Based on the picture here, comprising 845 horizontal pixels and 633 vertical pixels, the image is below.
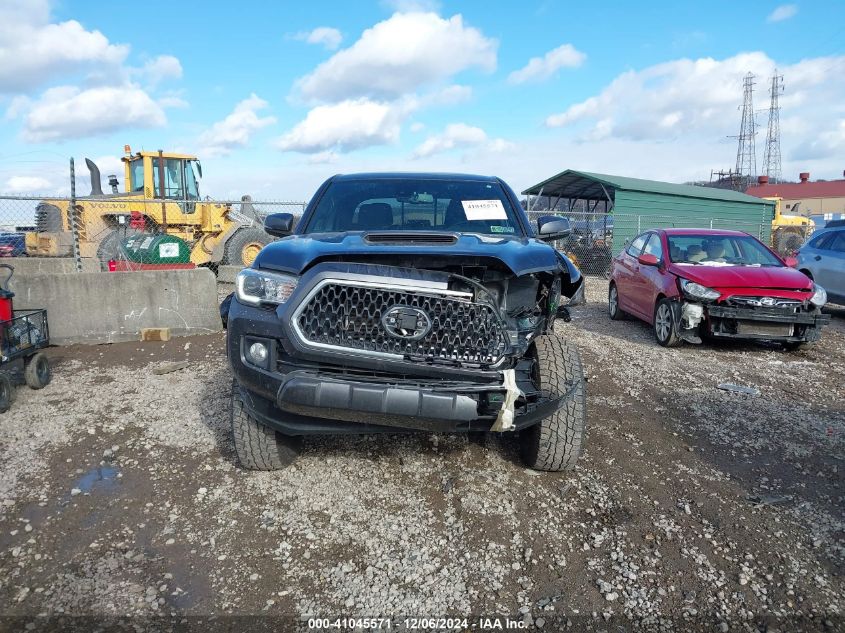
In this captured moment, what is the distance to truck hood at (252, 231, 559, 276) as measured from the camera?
2799mm

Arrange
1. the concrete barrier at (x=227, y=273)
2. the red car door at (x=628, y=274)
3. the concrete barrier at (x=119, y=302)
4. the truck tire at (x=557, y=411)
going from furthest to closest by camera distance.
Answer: the concrete barrier at (x=227, y=273)
the red car door at (x=628, y=274)
the concrete barrier at (x=119, y=302)
the truck tire at (x=557, y=411)

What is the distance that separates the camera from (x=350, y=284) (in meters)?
2.65

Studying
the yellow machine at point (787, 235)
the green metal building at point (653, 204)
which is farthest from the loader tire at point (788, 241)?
the green metal building at point (653, 204)

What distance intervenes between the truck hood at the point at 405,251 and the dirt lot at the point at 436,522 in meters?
1.33

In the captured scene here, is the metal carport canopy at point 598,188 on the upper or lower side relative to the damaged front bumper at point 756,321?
upper

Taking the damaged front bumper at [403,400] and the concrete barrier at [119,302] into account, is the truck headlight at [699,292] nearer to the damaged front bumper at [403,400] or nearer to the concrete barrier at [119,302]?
the damaged front bumper at [403,400]

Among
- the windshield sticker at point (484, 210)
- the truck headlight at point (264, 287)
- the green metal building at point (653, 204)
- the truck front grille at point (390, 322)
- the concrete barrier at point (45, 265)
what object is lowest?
the concrete barrier at point (45, 265)

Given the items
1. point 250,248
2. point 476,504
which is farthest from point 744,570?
point 250,248

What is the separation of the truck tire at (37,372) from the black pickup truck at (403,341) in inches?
129

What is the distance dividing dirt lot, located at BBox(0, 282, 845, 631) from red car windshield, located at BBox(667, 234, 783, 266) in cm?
293

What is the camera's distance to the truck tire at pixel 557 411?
3021 millimetres

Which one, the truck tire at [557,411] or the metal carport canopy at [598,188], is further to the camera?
the metal carport canopy at [598,188]

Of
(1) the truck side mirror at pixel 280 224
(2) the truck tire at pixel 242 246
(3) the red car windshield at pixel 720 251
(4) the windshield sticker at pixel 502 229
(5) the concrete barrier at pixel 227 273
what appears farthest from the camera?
(2) the truck tire at pixel 242 246

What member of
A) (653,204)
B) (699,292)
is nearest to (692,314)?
(699,292)
